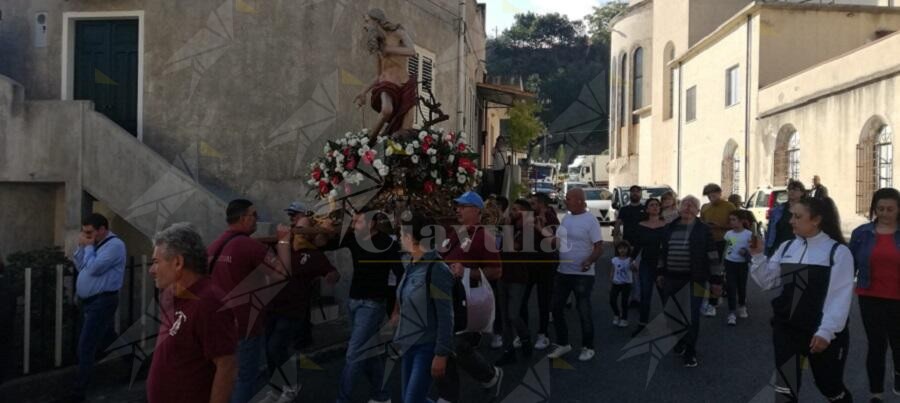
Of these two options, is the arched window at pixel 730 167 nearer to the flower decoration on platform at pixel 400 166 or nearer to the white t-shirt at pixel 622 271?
the white t-shirt at pixel 622 271

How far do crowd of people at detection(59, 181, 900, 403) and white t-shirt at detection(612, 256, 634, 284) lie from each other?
522 mm

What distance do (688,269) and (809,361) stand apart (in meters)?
2.74

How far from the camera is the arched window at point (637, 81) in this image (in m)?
46.8

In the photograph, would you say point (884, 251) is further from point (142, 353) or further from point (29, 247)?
point (29, 247)

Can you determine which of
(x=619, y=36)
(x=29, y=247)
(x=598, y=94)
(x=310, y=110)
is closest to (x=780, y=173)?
(x=310, y=110)

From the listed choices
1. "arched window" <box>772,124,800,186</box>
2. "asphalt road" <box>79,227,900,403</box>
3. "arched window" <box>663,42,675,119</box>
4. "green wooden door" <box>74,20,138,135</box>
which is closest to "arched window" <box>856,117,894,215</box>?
"arched window" <box>772,124,800,186</box>

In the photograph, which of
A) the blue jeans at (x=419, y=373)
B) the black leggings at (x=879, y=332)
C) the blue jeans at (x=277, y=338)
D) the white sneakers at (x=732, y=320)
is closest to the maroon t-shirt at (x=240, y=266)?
the blue jeans at (x=277, y=338)

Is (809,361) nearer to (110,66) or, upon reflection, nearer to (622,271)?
(622,271)

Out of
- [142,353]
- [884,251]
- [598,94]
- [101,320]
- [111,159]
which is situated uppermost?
[598,94]

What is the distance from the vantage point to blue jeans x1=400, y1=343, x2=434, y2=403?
4969mm

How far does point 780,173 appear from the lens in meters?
24.3

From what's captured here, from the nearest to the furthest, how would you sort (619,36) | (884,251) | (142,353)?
1. (884,251)
2. (142,353)
3. (619,36)

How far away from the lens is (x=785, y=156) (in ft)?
79.7

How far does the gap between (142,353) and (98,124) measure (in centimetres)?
396
